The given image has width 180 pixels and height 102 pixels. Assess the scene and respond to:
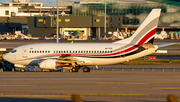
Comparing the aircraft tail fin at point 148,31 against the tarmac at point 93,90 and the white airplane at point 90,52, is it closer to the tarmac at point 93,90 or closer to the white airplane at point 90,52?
the white airplane at point 90,52

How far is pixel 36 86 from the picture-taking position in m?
24.1

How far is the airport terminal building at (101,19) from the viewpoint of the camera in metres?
119

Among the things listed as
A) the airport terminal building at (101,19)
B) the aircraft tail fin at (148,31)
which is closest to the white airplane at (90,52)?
the aircraft tail fin at (148,31)

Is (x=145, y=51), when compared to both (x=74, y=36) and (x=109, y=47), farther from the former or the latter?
(x=74, y=36)

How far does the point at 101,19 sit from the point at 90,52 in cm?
8522

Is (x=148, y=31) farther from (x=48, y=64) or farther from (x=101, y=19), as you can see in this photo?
(x=101, y=19)

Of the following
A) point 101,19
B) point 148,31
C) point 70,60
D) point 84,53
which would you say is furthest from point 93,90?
point 101,19

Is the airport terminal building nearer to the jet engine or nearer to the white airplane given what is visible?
the white airplane

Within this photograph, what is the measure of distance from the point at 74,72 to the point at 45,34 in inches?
3562

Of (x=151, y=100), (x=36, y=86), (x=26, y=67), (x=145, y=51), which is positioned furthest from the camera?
(x=26, y=67)

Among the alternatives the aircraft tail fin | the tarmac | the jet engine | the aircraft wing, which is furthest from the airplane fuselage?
the tarmac

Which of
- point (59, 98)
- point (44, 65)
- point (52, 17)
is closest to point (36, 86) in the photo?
point (59, 98)

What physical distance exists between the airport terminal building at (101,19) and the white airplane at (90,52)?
79.3 m

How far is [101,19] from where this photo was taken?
390 feet
